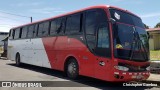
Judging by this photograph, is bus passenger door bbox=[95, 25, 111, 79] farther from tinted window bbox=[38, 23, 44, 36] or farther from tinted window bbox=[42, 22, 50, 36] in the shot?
tinted window bbox=[38, 23, 44, 36]

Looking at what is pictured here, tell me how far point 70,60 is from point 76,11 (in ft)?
7.71

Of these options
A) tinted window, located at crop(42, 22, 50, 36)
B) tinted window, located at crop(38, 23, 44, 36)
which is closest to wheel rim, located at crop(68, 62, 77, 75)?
tinted window, located at crop(42, 22, 50, 36)

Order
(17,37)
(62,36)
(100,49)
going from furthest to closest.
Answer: (17,37) < (62,36) < (100,49)

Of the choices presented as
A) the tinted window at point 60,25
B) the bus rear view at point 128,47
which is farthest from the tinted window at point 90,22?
the tinted window at point 60,25

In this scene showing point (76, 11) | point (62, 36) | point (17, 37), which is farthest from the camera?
point (17, 37)

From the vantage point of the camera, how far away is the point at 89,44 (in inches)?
441

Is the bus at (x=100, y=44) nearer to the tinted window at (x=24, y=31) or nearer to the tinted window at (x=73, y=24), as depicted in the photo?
the tinted window at (x=73, y=24)

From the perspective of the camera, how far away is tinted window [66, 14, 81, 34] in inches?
483

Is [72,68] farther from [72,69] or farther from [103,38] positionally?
[103,38]

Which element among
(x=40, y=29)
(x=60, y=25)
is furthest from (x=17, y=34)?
(x=60, y=25)

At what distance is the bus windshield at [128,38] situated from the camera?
9.93 meters

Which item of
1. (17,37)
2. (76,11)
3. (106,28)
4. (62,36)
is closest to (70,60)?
(62,36)

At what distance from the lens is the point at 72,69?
12523 mm

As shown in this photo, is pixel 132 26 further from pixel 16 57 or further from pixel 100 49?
pixel 16 57
